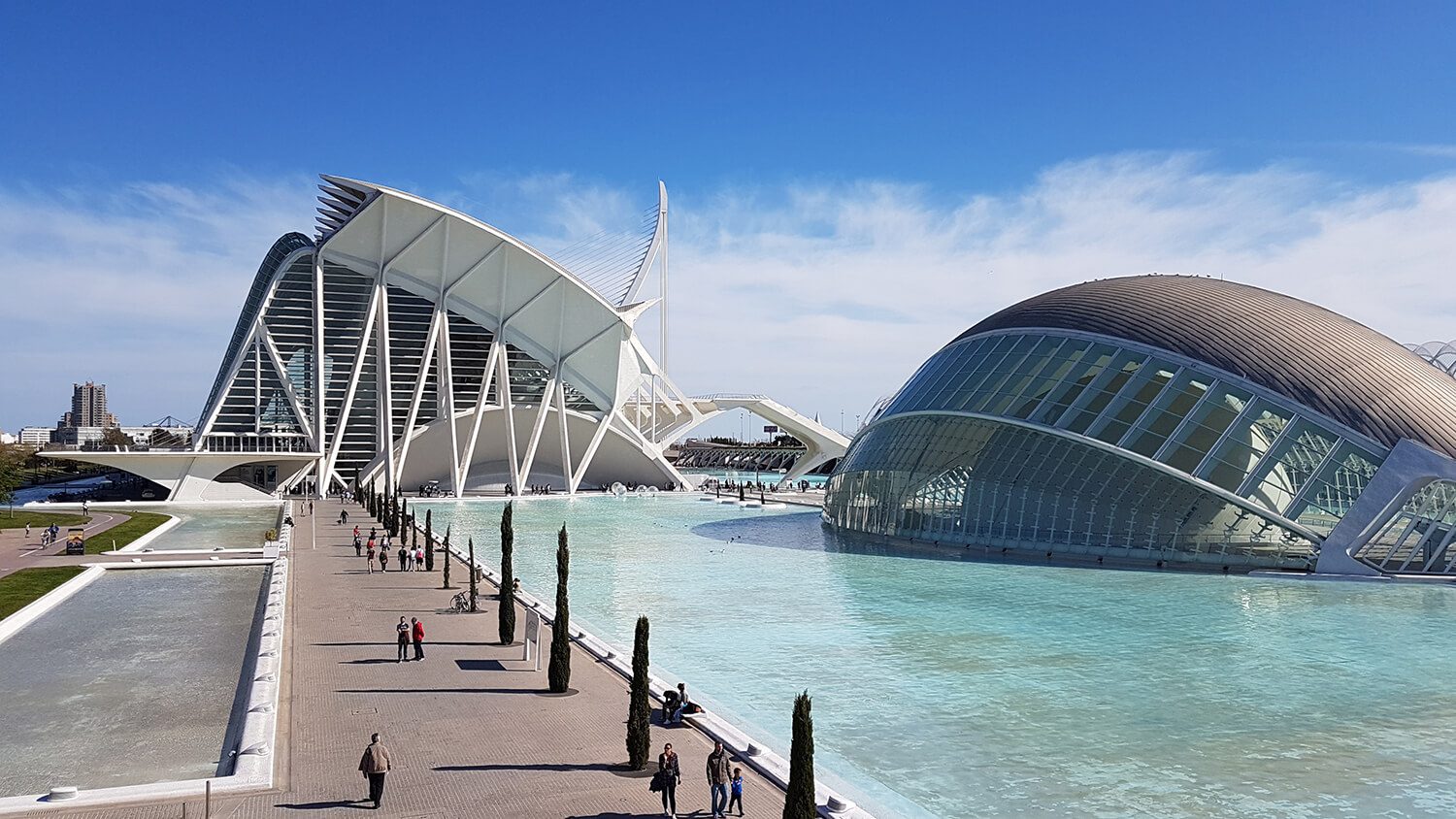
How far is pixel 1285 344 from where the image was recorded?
3691 cm

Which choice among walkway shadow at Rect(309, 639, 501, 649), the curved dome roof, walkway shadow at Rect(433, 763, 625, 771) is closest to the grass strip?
walkway shadow at Rect(309, 639, 501, 649)

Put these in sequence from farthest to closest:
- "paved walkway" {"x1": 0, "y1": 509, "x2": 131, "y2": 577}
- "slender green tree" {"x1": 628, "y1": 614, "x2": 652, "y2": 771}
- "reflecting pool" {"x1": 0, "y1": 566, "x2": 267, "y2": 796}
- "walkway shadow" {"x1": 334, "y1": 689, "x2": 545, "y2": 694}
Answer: "paved walkway" {"x1": 0, "y1": 509, "x2": 131, "y2": 577} < "walkway shadow" {"x1": 334, "y1": 689, "x2": 545, "y2": 694} < "reflecting pool" {"x1": 0, "y1": 566, "x2": 267, "y2": 796} < "slender green tree" {"x1": 628, "y1": 614, "x2": 652, "y2": 771}

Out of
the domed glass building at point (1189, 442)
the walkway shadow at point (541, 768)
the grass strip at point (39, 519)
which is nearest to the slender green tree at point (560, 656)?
the walkway shadow at point (541, 768)

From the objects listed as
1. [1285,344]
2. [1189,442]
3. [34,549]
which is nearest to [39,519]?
[34,549]

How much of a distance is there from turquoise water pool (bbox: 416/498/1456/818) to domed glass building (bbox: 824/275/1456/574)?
2565 mm

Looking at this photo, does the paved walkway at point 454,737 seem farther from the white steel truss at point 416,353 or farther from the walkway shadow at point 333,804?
the white steel truss at point 416,353

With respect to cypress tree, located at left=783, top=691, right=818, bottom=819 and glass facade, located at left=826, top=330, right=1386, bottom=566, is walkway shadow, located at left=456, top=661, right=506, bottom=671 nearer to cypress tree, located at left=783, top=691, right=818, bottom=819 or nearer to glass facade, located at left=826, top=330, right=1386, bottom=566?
cypress tree, located at left=783, top=691, right=818, bottom=819

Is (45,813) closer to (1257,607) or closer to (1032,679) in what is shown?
(1032,679)

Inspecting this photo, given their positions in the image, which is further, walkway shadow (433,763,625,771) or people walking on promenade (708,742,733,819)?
walkway shadow (433,763,625,771)

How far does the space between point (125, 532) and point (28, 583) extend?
17171mm

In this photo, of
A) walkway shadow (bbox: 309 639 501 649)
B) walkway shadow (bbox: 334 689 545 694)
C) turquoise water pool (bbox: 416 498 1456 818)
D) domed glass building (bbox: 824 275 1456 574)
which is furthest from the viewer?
domed glass building (bbox: 824 275 1456 574)

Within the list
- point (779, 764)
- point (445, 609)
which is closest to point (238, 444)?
point (445, 609)

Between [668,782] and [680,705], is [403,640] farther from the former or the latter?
[668,782]

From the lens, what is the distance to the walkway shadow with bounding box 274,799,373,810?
40.2ft
